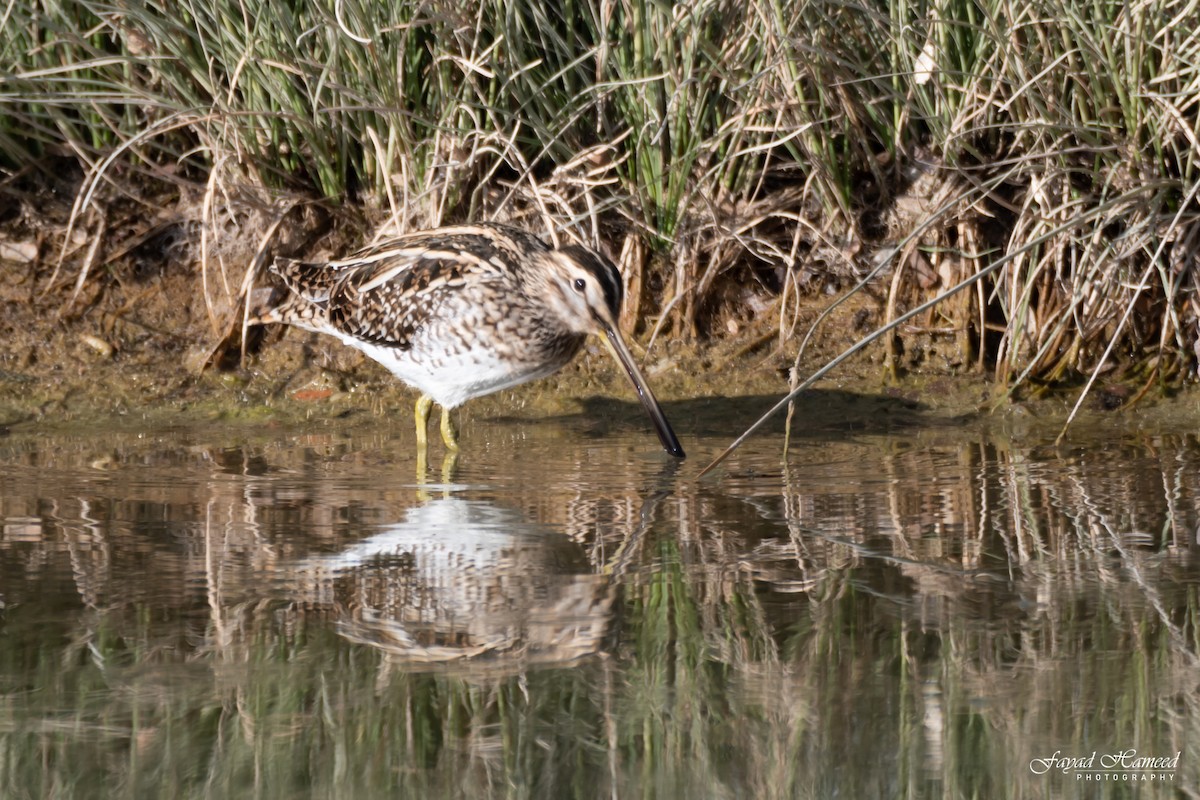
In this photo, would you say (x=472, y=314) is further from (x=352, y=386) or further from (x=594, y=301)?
(x=352, y=386)

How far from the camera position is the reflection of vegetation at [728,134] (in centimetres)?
567

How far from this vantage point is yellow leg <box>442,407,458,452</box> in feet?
18.4

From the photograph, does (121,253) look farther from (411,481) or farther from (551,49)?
(411,481)

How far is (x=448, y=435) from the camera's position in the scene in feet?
18.6

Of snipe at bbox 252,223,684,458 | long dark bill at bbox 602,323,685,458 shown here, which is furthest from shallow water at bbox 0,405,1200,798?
snipe at bbox 252,223,684,458

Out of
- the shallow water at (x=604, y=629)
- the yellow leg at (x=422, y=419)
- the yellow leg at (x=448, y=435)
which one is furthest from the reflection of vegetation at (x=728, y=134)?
the shallow water at (x=604, y=629)

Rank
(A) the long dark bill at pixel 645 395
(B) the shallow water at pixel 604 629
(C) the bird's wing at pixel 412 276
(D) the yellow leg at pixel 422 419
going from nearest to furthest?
(B) the shallow water at pixel 604 629 < (A) the long dark bill at pixel 645 395 < (D) the yellow leg at pixel 422 419 < (C) the bird's wing at pixel 412 276

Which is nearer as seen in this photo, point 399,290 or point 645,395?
point 645,395

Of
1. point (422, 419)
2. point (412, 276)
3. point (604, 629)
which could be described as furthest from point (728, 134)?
point (604, 629)

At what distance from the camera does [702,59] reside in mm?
6090

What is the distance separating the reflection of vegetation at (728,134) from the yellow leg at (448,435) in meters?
0.94

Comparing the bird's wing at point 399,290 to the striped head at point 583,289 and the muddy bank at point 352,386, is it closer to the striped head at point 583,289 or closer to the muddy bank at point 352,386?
the striped head at point 583,289

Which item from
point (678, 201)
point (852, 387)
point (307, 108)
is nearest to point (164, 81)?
point (307, 108)

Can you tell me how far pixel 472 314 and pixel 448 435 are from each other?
0.45 m
